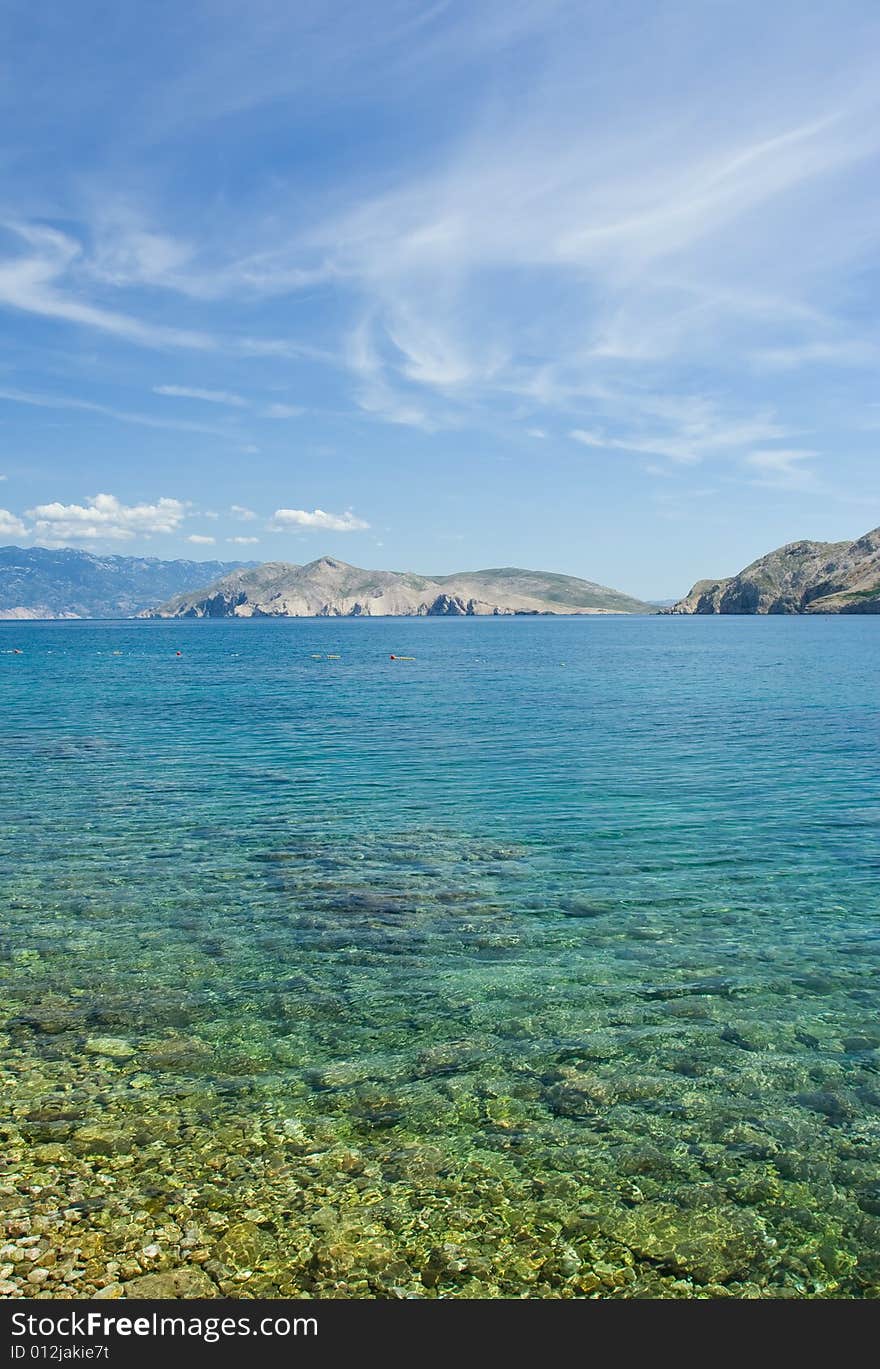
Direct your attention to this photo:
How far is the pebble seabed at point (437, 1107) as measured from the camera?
983 cm

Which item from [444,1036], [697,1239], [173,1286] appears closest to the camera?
[173,1286]

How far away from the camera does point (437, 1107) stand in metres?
13.1

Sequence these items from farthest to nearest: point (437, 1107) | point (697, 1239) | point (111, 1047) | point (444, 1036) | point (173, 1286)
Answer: point (444, 1036) < point (111, 1047) < point (437, 1107) < point (697, 1239) < point (173, 1286)

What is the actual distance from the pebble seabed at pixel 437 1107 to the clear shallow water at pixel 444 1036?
0.06 metres

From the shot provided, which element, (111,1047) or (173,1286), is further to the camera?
(111,1047)

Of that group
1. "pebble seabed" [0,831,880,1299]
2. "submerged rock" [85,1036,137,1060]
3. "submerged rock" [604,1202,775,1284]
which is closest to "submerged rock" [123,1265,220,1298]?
"pebble seabed" [0,831,880,1299]

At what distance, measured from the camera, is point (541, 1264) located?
9844 mm

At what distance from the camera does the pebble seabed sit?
9.83m

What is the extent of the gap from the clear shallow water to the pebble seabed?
57 mm

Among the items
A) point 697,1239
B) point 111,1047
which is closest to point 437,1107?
point 697,1239

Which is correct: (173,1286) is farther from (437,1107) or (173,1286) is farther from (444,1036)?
(444,1036)

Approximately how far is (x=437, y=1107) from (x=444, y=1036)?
2.45m

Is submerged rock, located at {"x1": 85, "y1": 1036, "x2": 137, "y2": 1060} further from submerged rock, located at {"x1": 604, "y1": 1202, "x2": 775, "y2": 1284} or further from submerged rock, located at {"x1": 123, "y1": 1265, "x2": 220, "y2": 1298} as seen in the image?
submerged rock, located at {"x1": 604, "y1": 1202, "x2": 775, "y2": 1284}

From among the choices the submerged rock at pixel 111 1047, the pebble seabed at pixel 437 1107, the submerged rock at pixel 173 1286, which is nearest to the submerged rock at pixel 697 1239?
the pebble seabed at pixel 437 1107
